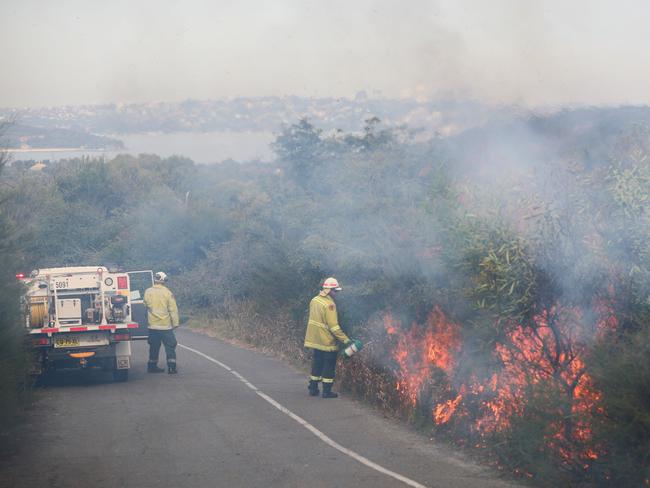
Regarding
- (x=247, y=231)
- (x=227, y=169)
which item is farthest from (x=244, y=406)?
(x=227, y=169)

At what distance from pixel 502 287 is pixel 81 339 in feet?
30.6

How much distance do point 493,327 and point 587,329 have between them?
116cm

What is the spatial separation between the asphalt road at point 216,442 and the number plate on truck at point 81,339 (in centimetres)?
84

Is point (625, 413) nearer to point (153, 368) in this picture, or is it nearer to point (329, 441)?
point (329, 441)

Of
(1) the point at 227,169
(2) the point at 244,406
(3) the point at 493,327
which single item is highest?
(1) the point at 227,169

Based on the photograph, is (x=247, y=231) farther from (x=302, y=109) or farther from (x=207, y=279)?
(x=302, y=109)

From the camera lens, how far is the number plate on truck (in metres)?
15.9

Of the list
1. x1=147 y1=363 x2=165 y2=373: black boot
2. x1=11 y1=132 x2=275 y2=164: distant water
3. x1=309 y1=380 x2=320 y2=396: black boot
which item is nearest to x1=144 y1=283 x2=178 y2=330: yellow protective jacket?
x1=147 y1=363 x2=165 y2=373: black boot

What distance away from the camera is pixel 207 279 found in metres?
32.9

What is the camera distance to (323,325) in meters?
14.2

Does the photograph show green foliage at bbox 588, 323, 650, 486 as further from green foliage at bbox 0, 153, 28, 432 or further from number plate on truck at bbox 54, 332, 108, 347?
number plate on truck at bbox 54, 332, 108, 347

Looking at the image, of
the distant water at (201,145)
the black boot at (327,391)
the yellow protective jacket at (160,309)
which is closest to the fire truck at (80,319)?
the yellow protective jacket at (160,309)

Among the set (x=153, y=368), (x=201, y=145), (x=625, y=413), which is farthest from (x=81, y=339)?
(x=201, y=145)

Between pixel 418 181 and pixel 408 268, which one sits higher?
pixel 418 181
